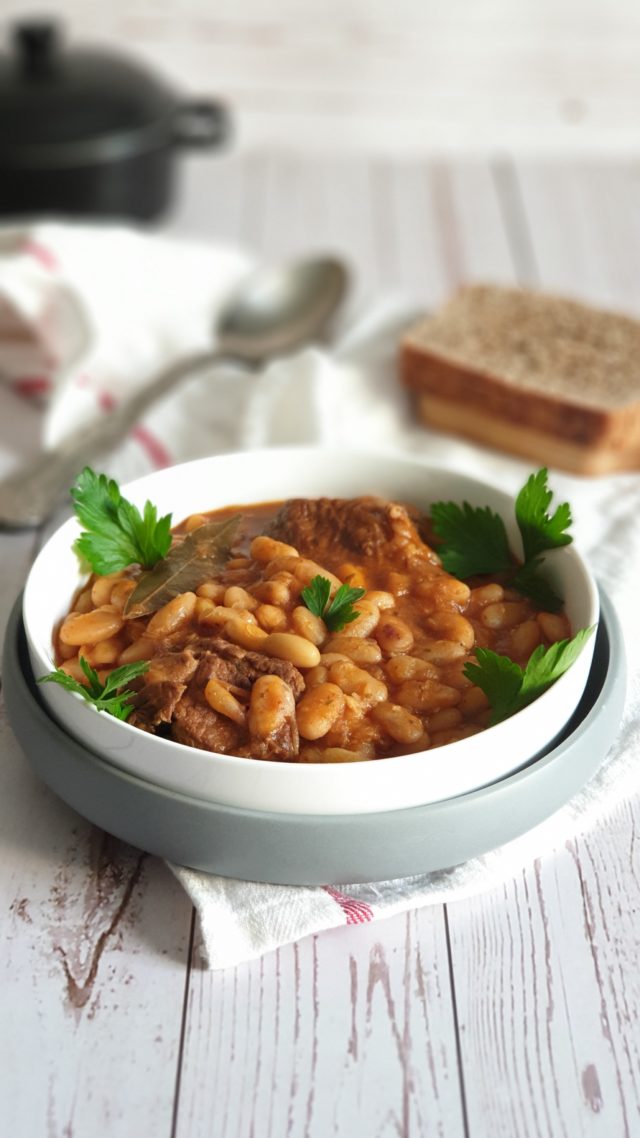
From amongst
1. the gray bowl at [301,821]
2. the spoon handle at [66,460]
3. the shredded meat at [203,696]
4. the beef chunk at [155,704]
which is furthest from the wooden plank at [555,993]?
the spoon handle at [66,460]

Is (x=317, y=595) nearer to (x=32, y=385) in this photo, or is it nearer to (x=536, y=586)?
(x=536, y=586)

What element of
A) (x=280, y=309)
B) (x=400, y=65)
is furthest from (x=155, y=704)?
(x=400, y=65)

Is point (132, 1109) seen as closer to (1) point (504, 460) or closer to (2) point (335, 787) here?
(2) point (335, 787)

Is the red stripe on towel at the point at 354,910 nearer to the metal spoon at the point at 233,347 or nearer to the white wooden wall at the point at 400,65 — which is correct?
the metal spoon at the point at 233,347

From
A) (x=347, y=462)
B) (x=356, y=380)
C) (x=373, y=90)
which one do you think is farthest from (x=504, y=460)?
(x=373, y=90)

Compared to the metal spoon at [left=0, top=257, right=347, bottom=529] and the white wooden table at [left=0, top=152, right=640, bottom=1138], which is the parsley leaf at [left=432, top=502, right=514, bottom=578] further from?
the metal spoon at [left=0, top=257, right=347, bottom=529]
